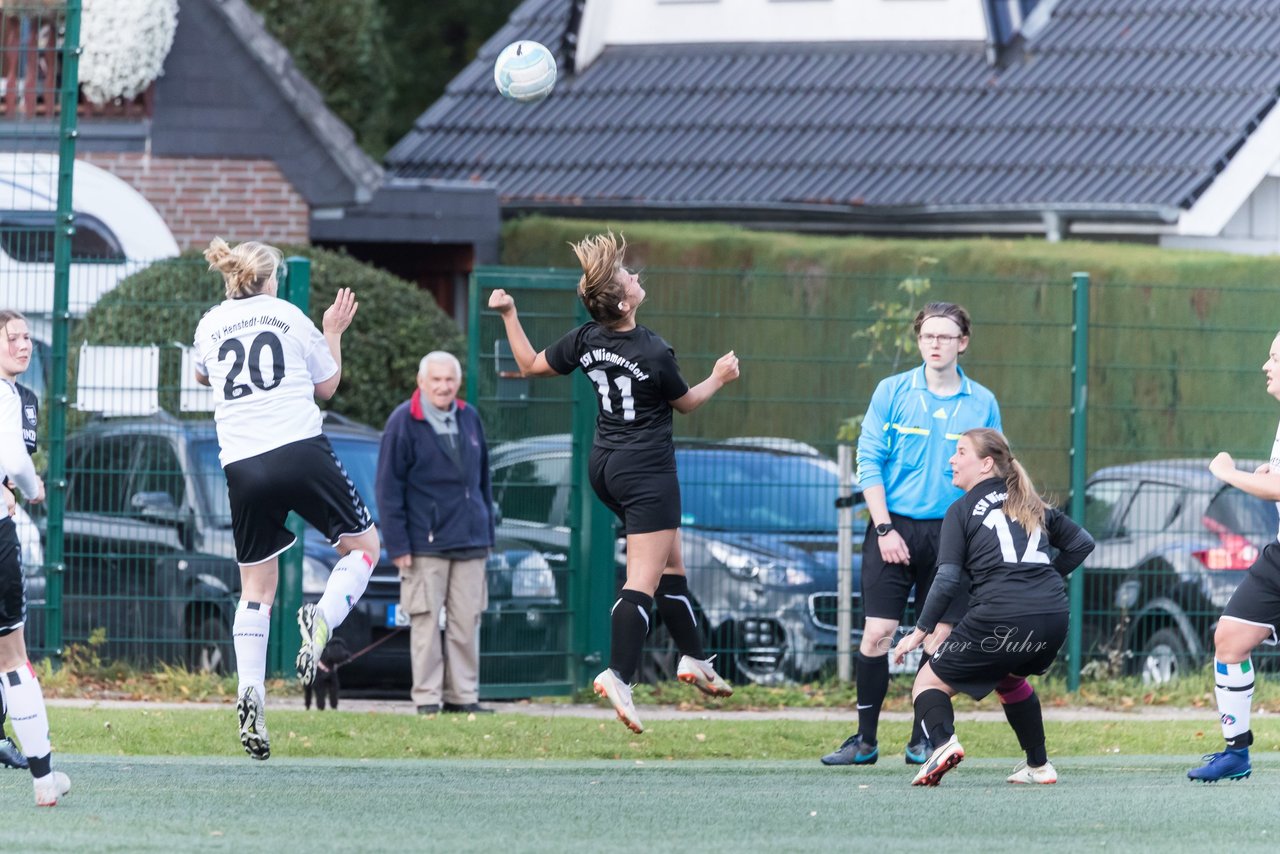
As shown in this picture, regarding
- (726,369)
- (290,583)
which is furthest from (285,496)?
(290,583)

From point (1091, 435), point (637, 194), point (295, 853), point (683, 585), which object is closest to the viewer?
point (295, 853)

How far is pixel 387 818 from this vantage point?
25.8ft

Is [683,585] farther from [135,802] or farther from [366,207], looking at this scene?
[366,207]

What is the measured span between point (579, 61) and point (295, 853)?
17.7 metres

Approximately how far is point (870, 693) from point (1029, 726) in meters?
0.90

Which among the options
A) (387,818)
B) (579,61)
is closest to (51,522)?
(387,818)

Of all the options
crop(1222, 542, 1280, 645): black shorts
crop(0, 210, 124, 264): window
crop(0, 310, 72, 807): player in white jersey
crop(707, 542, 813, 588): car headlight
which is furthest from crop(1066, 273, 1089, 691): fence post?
crop(0, 310, 72, 807): player in white jersey

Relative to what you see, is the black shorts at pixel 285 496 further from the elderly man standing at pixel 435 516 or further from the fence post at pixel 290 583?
the fence post at pixel 290 583

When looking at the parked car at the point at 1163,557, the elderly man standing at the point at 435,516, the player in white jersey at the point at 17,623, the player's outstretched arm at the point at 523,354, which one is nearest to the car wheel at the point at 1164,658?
the parked car at the point at 1163,557

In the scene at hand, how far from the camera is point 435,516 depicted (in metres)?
11.8

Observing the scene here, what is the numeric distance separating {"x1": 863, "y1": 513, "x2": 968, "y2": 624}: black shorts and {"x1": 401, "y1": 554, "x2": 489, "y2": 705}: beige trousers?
10.3 feet

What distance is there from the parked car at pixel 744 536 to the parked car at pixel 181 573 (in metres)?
0.45

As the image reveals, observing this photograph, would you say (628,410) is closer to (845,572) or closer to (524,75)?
(524,75)

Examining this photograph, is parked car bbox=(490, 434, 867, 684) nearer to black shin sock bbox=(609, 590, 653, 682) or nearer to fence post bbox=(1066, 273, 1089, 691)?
fence post bbox=(1066, 273, 1089, 691)
